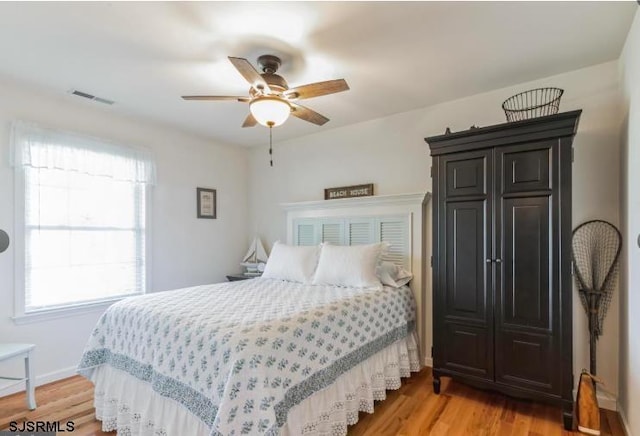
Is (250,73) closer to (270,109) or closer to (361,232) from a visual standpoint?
(270,109)

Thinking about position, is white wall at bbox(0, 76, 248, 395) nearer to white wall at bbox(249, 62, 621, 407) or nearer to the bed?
white wall at bbox(249, 62, 621, 407)

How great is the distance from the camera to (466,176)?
255cm

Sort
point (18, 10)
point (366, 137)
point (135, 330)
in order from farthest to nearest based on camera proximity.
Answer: point (366, 137), point (135, 330), point (18, 10)

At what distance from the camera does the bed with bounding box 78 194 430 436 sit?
1605 millimetres

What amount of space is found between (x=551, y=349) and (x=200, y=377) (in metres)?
2.20

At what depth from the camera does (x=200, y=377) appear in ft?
5.58

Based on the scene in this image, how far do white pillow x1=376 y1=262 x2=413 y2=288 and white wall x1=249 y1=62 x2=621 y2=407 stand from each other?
0.79 m

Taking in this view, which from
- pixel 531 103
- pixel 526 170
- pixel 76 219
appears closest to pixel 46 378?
pixel 76 219

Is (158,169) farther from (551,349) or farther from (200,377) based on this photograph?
(551,349)

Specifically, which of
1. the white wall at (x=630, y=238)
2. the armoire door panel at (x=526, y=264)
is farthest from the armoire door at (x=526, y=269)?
the white wall at (x=630, y=238)

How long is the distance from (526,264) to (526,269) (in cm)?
3

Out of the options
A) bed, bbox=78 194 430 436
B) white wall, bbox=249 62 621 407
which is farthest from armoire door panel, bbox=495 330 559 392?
bed, bbox=78 194 430 436

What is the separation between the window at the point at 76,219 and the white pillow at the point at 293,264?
1423 mm

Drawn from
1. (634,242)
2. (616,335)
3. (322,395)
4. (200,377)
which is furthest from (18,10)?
(616,335)
